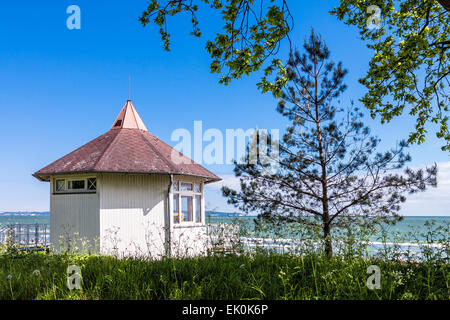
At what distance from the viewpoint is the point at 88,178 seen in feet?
40.4

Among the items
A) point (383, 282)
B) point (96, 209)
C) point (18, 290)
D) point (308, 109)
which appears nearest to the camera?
point (383, 282)

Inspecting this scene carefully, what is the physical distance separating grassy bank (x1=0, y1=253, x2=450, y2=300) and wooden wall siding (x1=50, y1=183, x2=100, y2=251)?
7.22 m

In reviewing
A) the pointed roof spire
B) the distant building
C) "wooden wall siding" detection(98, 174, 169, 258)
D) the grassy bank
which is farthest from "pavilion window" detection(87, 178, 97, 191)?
the grassy bank

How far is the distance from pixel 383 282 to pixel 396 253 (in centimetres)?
89

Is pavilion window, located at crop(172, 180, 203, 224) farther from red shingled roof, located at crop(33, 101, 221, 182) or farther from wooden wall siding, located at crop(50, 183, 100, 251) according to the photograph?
wooden wall siding, located at crop(50, 183, 100, 251)

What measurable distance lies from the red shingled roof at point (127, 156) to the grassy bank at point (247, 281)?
294 inches

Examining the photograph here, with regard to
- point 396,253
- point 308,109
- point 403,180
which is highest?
point 308,109

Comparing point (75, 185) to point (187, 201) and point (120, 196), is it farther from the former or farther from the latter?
point (187, 201)

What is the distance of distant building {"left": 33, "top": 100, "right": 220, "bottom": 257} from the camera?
1195 cm

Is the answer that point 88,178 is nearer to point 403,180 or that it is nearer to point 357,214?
point 357,214

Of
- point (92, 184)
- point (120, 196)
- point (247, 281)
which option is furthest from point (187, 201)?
point (247, 281)
